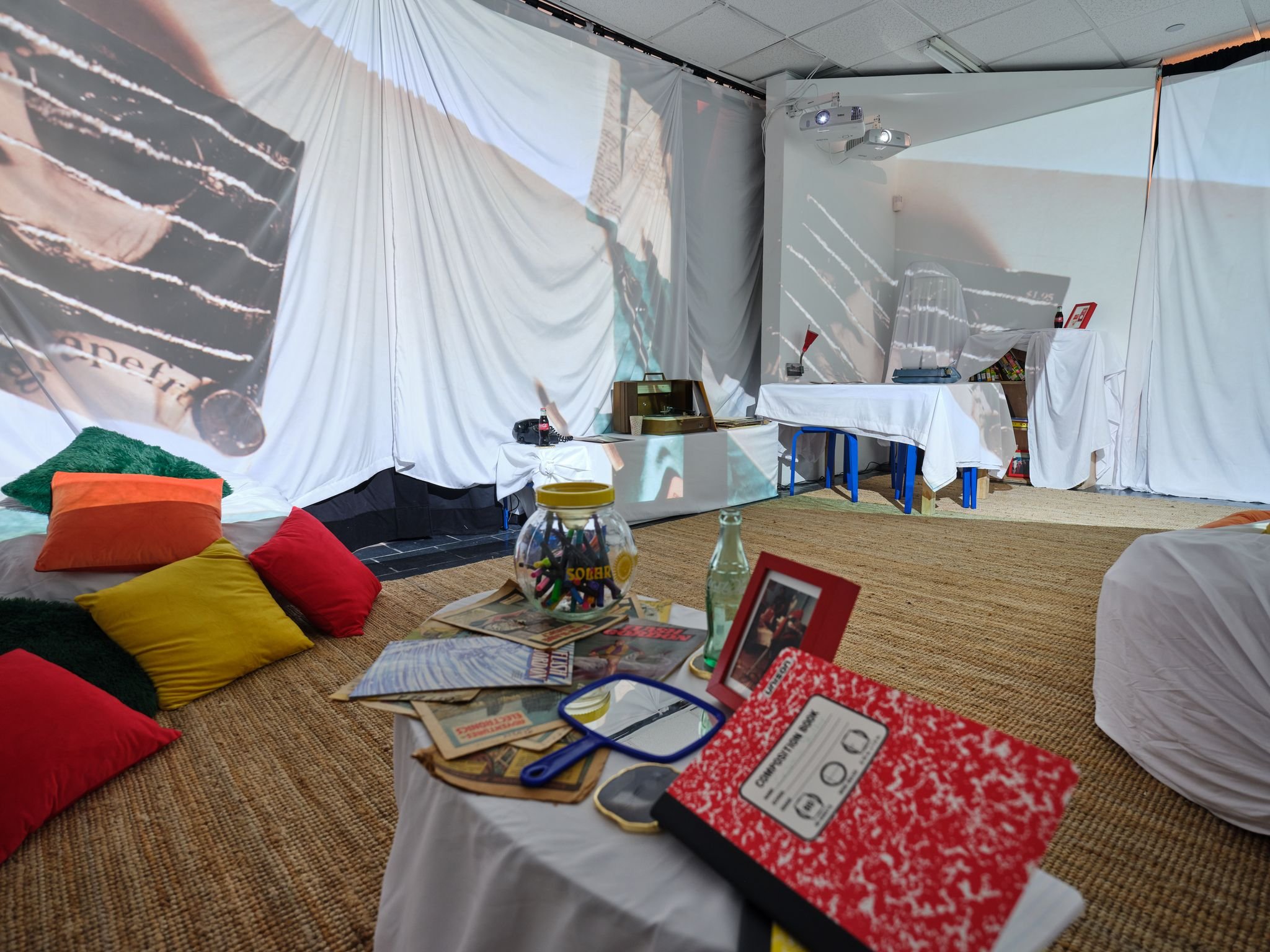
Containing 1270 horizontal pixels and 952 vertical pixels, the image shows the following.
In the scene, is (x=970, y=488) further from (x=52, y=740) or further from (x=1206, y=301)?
(x=52, y=740)

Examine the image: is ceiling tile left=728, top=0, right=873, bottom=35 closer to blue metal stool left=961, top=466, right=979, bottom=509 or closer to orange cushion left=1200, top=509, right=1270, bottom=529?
blue metal stool left=961, top=466, right=979, bottom=509

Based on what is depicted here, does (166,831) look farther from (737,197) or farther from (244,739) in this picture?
(737,197)

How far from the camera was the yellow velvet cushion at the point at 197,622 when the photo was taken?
5.90 ft

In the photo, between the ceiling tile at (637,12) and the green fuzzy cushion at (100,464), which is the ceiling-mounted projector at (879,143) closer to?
the ceiling tile at (637,12)

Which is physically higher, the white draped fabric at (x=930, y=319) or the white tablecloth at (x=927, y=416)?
the white draped fabric at (x=930, y=319)

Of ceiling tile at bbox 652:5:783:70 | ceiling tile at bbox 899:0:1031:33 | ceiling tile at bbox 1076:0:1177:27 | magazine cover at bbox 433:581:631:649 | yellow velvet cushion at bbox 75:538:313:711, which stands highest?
ceiling tile at bbox 652:5:783:70

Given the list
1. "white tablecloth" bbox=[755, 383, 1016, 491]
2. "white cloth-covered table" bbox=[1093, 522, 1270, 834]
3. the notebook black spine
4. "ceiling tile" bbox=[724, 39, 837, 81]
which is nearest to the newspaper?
the notebook black spine

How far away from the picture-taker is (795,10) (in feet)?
13.1

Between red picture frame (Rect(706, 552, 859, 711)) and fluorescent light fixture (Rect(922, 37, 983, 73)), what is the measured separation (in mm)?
4957

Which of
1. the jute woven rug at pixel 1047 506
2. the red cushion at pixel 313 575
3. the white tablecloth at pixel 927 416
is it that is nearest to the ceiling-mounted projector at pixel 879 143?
the white tablecloth at pixel 927 416

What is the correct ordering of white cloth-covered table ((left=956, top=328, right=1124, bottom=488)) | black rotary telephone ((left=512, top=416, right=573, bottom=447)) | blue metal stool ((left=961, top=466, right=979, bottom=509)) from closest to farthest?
black rotary telephone ((left=512, top=416, right=573, bottom=447)) < blue metal stool ((left=961, top=466, right=979, bottom=509)) < white cloth-covered table ((left=956, top=328, right=1124, bottom=488))

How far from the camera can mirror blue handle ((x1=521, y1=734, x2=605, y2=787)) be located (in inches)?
27.9

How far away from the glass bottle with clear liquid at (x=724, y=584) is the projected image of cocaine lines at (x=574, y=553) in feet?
0.60

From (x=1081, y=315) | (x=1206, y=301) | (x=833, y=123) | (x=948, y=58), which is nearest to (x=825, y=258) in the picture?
(x=833, y=123)
